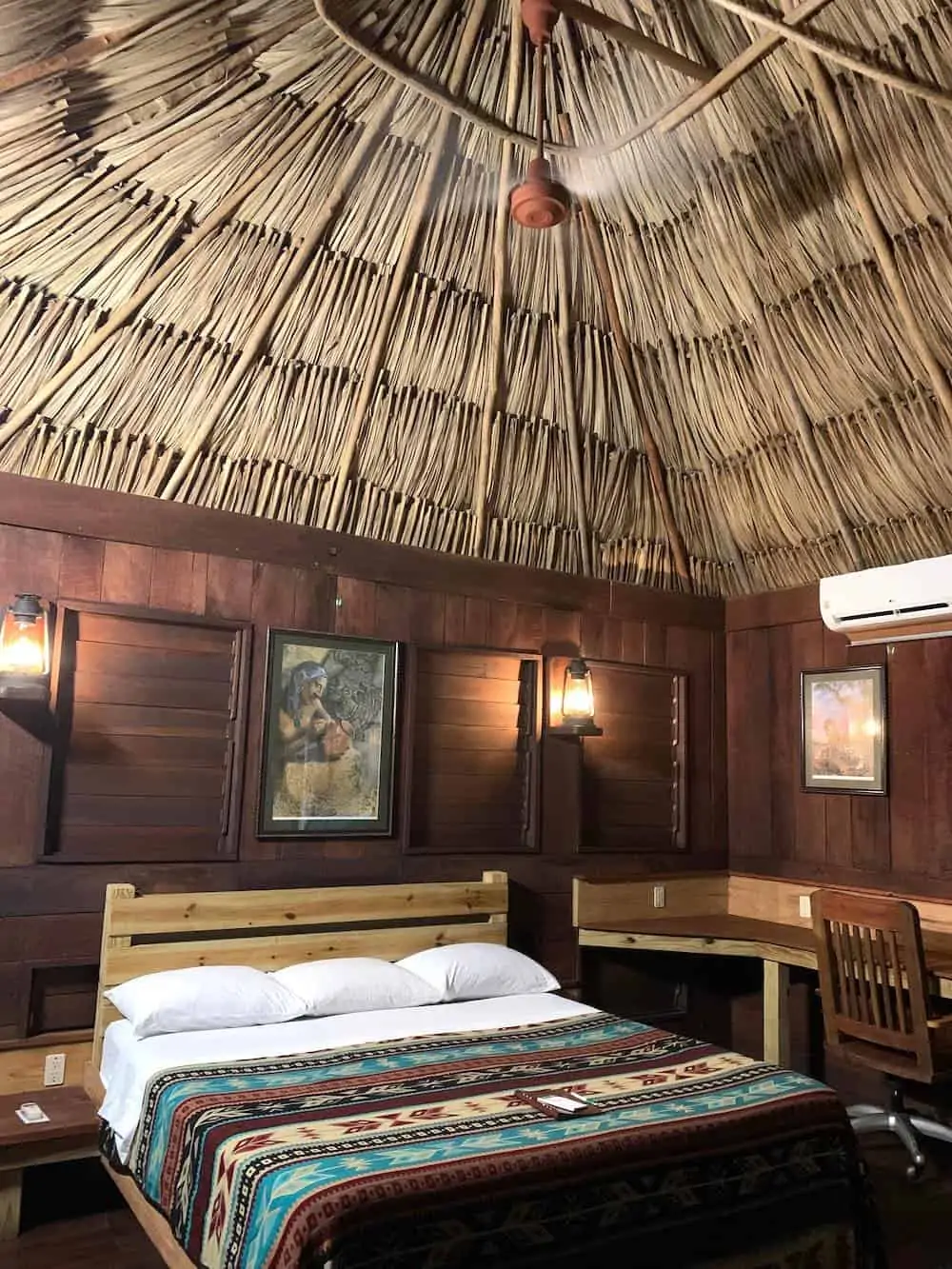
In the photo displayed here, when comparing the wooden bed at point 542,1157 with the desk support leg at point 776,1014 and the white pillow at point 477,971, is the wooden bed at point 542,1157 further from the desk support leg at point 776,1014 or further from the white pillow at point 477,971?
the desk support leg at point 776,1014

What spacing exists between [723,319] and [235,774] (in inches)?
103

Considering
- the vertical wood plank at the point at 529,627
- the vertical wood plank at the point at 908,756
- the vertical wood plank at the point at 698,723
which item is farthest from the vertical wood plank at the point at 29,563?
the vertical wood plank at the point at 908,756

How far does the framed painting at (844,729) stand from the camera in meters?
4.50

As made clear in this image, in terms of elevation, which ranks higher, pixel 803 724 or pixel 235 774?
pixel 803 724

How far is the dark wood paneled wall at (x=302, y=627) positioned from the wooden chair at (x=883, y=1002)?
1.27m

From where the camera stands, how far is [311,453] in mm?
4102

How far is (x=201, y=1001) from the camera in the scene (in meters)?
3.21

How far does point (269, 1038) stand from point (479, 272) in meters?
2.81

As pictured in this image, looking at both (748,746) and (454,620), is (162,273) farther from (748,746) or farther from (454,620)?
(748,746)

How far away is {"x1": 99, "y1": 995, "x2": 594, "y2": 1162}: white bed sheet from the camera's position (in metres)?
2.91

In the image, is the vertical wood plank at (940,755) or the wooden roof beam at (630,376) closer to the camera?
the wooden roof beam at (630,376)

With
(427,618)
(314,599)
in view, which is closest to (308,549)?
(314,599)

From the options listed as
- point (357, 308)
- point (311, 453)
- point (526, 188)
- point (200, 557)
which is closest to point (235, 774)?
point (200, 557)

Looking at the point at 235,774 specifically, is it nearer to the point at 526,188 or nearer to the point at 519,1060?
the point at 519,1060
